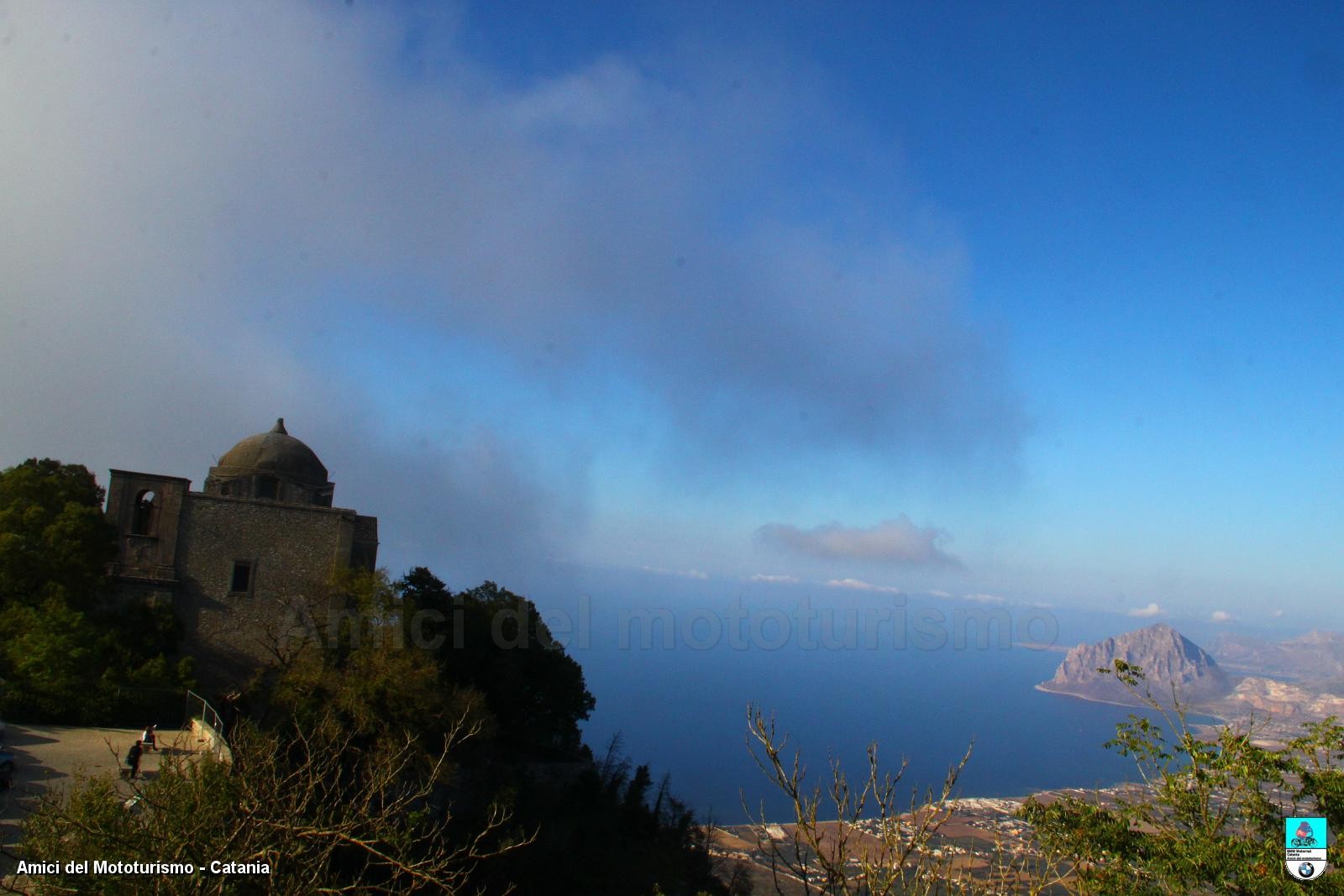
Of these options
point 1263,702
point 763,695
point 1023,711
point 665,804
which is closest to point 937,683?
point 1023,711

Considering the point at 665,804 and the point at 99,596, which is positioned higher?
the point at 99,596

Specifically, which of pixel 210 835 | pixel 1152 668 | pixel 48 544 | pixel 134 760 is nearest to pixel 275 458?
pixel 48 544

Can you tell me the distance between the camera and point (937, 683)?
189 m

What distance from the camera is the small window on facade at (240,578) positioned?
2252 cm

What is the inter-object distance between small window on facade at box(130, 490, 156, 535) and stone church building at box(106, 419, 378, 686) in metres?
0.03

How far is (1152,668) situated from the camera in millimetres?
151500

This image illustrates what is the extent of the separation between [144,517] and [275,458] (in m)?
3.81

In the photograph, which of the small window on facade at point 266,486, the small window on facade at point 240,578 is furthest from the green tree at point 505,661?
the small window on facade at point 266,486

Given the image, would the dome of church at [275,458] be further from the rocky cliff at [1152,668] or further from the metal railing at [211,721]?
the rocky cliff at [1152,668]

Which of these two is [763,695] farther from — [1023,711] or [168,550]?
[168,550]

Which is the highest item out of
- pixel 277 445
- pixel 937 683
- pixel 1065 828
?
pixel 277 445

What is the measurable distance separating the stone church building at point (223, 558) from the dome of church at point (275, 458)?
5.73 feet

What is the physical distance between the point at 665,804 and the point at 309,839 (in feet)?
86.8

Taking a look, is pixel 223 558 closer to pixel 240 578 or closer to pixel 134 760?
pixel 240 578
